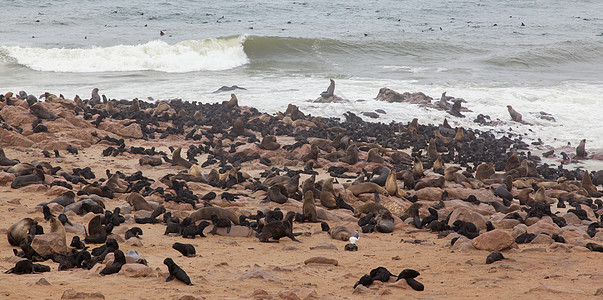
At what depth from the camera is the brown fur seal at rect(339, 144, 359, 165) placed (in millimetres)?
12289

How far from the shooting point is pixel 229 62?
3344 centimetres

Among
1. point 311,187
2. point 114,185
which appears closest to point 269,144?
point 311,187

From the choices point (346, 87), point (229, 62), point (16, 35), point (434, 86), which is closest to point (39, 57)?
point (16, 35)

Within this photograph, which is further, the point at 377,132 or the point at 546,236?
the point at 377,132

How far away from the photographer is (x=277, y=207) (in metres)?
8.81

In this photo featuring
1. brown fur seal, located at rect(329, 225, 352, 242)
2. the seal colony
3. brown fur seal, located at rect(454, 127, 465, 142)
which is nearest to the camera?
the seal colony

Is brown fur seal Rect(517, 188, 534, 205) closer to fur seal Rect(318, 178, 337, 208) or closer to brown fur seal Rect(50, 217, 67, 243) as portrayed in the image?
fur seal Rect(318, 178, 337, 208)

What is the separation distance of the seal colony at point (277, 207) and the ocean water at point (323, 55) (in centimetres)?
406

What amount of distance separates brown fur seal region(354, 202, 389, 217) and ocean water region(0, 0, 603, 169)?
25.6 ft

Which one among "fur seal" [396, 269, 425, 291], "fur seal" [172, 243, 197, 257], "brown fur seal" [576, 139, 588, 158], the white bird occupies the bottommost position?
Result: "brown fur seal" [576, 139, 588, 158]

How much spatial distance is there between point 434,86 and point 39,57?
801 inches

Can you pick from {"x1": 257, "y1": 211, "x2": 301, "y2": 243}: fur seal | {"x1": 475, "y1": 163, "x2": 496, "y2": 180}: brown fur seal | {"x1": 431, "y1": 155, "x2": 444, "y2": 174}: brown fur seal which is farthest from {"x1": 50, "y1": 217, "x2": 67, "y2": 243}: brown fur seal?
{"x1": 475, "y1": 163, "x2": 496, "y2": 180}: brown fur seal

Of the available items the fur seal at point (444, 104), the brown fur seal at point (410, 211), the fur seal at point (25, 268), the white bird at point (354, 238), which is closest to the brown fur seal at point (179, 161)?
the brown fur seal at point (410, 211)

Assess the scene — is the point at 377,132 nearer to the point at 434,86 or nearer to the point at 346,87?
the point at 346,87
